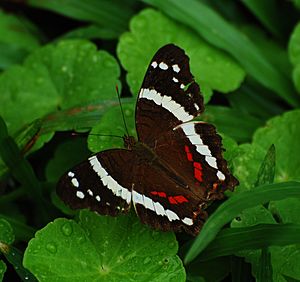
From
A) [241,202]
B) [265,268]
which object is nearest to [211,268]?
[265,268]

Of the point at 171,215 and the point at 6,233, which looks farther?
the point at 6,233

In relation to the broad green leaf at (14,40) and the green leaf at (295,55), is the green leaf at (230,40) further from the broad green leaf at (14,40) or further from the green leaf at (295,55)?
the broad green leaf at (14,40)

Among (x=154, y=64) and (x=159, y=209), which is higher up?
(x=154, y=64)

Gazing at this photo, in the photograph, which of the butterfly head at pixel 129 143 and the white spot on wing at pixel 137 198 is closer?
the white spot on wing at pixel 137 198

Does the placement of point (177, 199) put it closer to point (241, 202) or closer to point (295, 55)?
point (241, 202)

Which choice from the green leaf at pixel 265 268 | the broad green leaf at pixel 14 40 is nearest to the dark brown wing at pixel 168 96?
the green leaf at pixel 265 268

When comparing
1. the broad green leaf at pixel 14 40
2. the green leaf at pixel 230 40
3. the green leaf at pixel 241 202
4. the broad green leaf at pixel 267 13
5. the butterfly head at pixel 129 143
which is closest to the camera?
the green leaf at pixel 241 202
